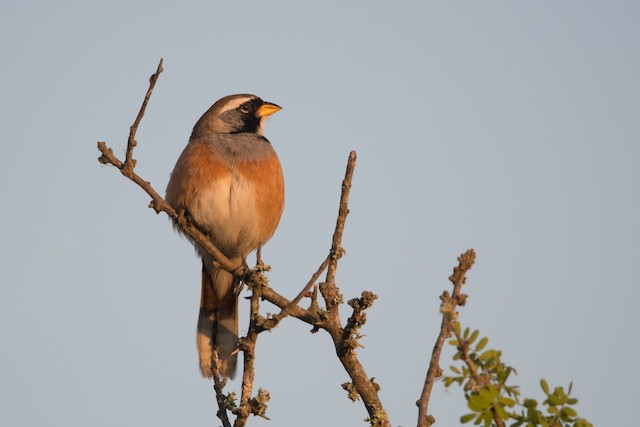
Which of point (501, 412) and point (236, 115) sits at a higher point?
point (236, 115)

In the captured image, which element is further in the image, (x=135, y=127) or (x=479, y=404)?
(x=135, y=127)

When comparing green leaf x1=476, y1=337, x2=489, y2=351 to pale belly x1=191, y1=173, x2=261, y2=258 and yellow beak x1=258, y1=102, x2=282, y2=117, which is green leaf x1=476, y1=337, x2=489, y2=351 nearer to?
pale belly x1=191, y1=173, x2=261, y2=258

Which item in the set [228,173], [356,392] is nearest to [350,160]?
[356,392]

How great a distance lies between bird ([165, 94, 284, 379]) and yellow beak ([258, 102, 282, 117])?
1.38 feet

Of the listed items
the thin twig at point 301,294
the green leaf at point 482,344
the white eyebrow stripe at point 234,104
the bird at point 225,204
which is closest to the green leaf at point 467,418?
the green leaf at point 482,344

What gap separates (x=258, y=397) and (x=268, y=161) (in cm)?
291

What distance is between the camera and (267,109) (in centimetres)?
765

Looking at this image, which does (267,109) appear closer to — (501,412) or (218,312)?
(218,312)

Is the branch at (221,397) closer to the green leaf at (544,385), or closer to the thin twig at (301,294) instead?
the thin twig at (301,294)

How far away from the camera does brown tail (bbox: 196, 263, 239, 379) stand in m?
6.68

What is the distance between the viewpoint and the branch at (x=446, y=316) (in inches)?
98.4

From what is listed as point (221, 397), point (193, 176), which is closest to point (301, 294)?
point (221, 397)

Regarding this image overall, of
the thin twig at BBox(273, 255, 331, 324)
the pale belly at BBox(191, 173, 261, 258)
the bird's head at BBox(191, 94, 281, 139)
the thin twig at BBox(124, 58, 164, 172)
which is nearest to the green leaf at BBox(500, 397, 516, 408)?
the thin twig at BBox(273, 255, 331, 324)

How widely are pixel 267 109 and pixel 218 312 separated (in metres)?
1.92
